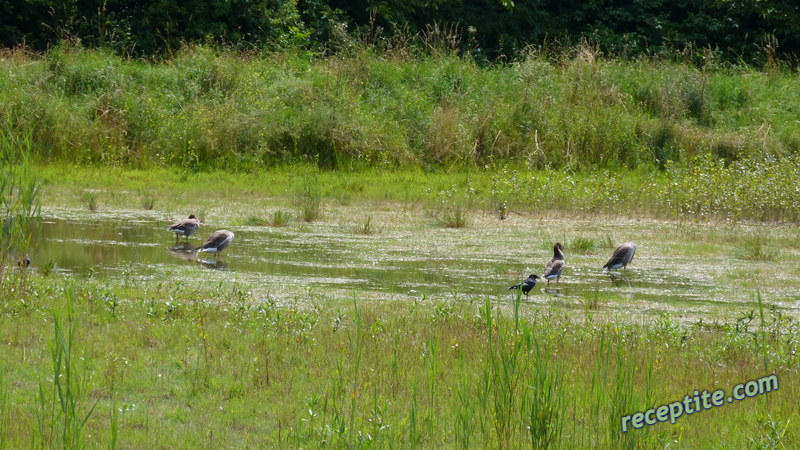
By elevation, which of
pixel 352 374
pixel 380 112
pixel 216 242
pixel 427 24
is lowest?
pixel 216 242

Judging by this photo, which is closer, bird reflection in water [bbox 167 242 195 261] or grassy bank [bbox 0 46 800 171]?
bird reflection in water [bbox 167 242 195 261]

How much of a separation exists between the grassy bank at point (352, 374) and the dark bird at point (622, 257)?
9.94 ft

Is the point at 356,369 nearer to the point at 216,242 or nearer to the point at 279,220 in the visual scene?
the point at 216,242

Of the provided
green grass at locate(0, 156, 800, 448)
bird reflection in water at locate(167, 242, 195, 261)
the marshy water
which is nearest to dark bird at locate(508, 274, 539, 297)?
the marshy water

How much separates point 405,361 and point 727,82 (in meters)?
21.1

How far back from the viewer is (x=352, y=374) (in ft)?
23.5

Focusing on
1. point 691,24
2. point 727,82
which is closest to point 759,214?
point 727,82

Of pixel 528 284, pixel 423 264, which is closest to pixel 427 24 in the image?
pixel 423 264

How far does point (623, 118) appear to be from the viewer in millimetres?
23922

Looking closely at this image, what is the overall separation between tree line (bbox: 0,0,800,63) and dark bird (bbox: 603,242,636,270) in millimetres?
16856

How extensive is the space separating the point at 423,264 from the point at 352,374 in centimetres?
585

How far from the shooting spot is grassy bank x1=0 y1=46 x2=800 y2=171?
21.6 meters

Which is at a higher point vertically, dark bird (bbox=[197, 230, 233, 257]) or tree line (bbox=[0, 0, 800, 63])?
tree line (bbox=[0, 0, 800, 63])

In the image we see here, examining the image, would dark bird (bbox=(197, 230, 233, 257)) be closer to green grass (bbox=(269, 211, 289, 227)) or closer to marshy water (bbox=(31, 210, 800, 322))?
marshy water (bbox=(31, 210, 800, 322))
